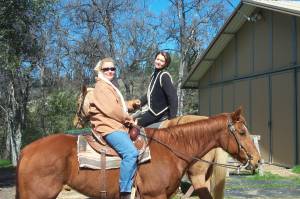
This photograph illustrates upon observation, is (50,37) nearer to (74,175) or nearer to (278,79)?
(278,79)

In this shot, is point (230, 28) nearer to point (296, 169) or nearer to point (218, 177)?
point (296, 169)

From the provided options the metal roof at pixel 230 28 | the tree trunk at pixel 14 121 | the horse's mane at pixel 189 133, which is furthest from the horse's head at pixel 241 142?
the tree trunk at pixel 14 121

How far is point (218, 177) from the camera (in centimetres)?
727

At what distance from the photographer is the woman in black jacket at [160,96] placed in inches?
262

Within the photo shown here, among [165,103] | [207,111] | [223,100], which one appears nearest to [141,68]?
[207,111]

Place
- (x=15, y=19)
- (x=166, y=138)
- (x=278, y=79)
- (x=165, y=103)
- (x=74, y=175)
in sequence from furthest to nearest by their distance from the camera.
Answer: (x=278, y=79)
(x=15, y=19)
(x=165, y=103)
(x=166, y=138)
(x=74, y=175)

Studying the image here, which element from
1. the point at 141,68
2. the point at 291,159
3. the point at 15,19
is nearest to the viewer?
the point at 15,19

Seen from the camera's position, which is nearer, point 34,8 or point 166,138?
point 166,138

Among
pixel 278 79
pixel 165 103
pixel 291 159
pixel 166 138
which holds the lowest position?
pixel 291 159

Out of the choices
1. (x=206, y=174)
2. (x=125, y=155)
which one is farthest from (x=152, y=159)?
(x=206, y=174)

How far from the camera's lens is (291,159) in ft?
54.2

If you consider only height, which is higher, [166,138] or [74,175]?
[166,138]

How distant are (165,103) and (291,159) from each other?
1081 centimetres

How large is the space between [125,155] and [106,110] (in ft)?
1.69
